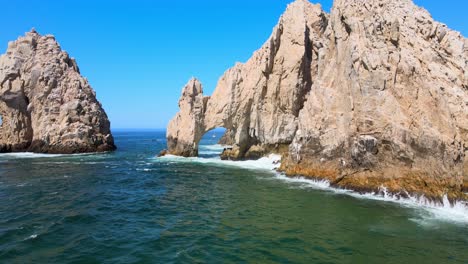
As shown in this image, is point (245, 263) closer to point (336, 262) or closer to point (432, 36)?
point (336, 262)

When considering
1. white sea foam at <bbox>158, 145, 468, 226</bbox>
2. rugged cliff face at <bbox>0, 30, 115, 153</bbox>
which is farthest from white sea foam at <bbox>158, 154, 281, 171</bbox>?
rugged cliff face at <bbox>0, 30, 115, 153</bbox>

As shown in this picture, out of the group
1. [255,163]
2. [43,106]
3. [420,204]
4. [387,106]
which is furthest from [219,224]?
[43,106]

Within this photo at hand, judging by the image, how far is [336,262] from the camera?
49.7ft

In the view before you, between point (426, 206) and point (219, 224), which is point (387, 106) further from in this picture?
point (219, 224)

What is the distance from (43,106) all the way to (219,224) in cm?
6472

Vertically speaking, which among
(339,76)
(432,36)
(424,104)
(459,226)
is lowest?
(459,226)

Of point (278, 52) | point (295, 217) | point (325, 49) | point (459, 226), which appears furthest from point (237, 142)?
point (459, 226)

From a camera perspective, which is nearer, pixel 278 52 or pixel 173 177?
pixel 173 177

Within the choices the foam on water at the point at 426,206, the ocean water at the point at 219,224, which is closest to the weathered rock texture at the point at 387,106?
the foam on water at the point at 426,206

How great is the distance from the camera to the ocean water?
1611 centimetres

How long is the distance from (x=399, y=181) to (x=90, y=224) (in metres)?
24.8

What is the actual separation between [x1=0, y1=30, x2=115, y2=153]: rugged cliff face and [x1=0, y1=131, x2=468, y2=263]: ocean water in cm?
3530

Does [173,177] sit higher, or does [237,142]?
[237,142]

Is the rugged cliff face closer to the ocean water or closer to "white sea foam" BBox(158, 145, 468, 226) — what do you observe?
the ocean water
